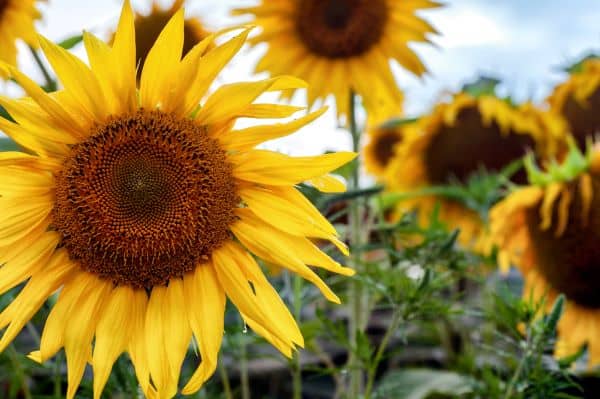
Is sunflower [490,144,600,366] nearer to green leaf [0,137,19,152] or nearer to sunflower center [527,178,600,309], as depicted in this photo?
sunflower center [527,178,600,309]

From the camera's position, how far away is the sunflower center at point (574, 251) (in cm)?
110

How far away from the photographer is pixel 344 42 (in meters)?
1.12

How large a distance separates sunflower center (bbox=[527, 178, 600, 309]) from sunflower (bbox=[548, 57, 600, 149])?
0.63m

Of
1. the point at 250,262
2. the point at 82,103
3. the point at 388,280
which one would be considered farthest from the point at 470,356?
the point at 82,103

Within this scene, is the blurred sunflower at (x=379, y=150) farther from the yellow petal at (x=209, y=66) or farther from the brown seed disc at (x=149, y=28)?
the yellow petal at (x=209, y=66)

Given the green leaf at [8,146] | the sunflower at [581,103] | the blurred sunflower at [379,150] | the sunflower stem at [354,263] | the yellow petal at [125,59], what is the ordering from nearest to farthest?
the yellow petal at [125,59], the green leaf at [8,146], the sunflower stem at [354,263], the sunflower at [581,103], the blurred sunflower at [379,150]

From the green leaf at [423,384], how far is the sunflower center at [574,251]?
0.66ft

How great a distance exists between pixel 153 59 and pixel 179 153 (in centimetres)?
7

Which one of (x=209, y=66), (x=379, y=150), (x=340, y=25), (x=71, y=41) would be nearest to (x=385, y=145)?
(x=379, y=150)

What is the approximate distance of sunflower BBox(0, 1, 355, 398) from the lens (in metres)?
0.57

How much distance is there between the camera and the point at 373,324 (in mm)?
1619

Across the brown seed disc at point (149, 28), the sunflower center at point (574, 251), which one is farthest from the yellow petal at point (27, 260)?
the sunflower center at point (574, 251)

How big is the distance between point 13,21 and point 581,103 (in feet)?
3.73

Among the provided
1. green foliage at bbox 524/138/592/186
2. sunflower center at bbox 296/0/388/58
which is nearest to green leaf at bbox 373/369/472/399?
green foliage at bbox 524/138/592/186
